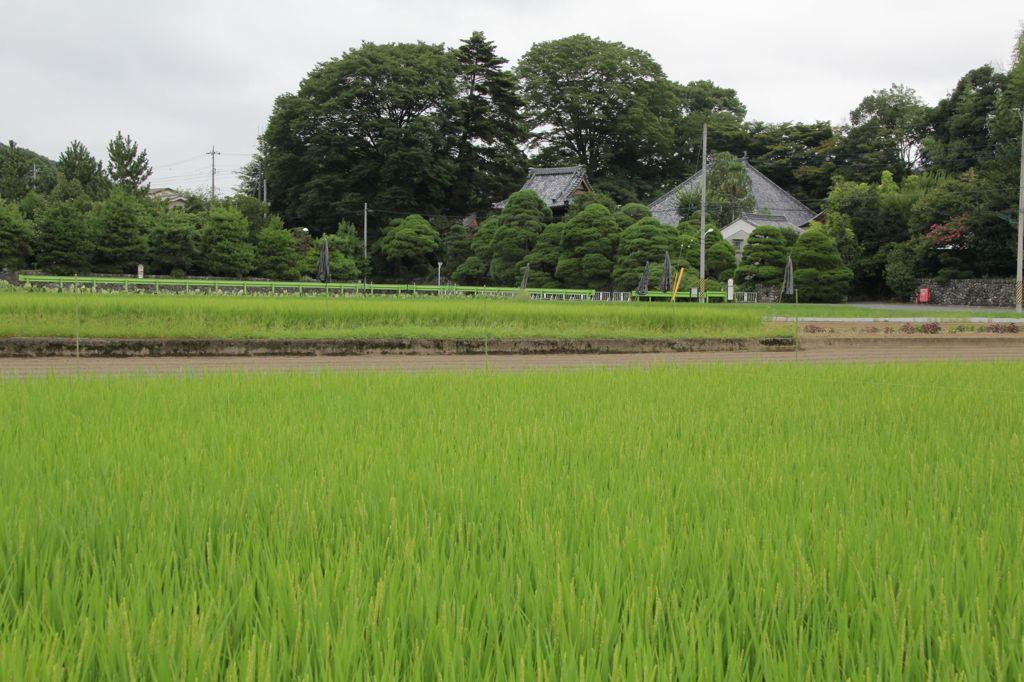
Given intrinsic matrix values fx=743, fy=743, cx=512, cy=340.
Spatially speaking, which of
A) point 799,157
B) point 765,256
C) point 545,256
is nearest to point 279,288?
point 545,256

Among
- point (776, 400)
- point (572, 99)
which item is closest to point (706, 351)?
point (776, 400)

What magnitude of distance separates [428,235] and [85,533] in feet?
117

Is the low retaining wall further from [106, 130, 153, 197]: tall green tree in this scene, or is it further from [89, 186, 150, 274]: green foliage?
[106, 130, 153, 197]: tall green tree

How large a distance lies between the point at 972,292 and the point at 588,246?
1516 cm

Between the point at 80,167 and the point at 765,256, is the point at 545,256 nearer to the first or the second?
the point at 765,256

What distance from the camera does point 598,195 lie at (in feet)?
118

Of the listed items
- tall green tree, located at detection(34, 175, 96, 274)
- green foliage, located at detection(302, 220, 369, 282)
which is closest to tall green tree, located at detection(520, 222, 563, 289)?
green foliage, located at detection(302, 220, 369, 282)

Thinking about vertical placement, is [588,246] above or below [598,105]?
below

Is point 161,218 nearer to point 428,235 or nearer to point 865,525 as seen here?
point 428,235

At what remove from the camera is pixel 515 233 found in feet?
104

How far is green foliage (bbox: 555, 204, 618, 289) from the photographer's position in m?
29.4

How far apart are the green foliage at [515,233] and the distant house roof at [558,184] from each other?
6.06 m

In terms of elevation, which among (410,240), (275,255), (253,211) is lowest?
(275,255)

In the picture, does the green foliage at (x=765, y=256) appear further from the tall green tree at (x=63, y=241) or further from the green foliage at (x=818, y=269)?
the tall green tree at (x=63, y=241)
